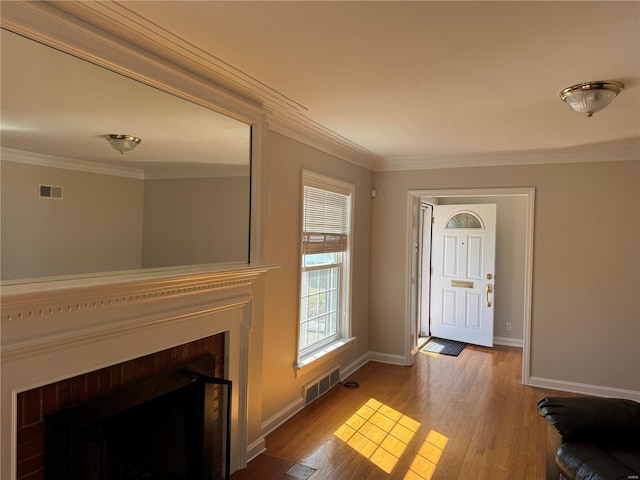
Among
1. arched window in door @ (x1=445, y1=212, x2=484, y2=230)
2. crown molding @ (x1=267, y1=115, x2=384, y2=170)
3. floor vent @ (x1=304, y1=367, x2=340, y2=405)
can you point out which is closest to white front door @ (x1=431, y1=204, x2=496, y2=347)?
arched window in door @ (x1=445, y1=212, x2=484, y2=230)

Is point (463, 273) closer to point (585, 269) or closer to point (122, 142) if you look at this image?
point (585, 269)

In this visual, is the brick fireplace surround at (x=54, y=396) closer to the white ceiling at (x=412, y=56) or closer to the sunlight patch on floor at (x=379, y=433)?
the white ceiling at (x=412, y=56)

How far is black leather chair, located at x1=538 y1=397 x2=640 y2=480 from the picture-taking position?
196 centimetres

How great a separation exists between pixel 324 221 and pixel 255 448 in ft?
6.53

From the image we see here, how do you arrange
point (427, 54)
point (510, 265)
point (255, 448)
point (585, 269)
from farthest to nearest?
point (510, 265) → point (585, 269) → point (255, 448) → point (427, 54)

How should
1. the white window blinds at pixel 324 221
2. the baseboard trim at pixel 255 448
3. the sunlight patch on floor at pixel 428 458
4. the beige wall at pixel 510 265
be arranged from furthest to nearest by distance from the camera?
the beige wall at pixel 510 265
the white window blinds at pixel 324 221
the baseboard trim at pixel 255 448
the sunlight patch on floor at pixel 428 458

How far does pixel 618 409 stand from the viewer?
228 cm

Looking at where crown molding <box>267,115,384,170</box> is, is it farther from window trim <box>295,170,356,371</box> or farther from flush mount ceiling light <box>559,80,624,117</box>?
flush mount ceiling light <box>559,80,624,117</box>

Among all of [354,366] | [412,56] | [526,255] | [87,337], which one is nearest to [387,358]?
[354,366]

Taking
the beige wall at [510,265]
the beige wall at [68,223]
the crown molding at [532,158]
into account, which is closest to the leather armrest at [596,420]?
the beige wall at [68,223]

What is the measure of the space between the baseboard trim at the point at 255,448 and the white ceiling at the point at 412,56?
7.52ft

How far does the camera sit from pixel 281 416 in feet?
10.9

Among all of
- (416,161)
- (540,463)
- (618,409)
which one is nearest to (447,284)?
(416,161)

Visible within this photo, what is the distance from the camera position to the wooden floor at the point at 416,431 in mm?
2748
